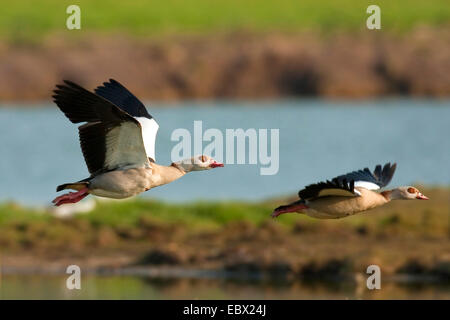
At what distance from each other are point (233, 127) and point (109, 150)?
22981 mm

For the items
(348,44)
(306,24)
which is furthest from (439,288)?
(306,24)

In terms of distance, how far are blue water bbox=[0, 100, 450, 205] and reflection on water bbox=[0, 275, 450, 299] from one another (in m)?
7.74

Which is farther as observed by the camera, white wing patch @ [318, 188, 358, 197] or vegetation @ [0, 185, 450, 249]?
vegetation @ [0, 185, 450, 249]

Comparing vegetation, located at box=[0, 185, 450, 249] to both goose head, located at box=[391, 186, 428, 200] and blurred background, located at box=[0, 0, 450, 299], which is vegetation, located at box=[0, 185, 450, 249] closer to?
blurred background, located at box=[0, 0, 450, 299]

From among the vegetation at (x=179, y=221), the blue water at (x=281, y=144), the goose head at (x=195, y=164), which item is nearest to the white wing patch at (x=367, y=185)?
the goose head at (x=195, y=164)

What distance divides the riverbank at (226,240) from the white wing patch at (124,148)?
6055mm

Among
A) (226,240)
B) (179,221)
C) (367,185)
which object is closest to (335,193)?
(367,185)

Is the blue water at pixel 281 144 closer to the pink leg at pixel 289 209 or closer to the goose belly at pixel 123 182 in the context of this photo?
the goose belly at pixel 123 182

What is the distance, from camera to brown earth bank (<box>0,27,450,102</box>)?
4462cm

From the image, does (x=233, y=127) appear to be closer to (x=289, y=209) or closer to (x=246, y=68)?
(x=246, y=68)

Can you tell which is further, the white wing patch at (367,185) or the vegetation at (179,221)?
the vegetation at (179,221)

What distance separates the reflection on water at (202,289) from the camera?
1730 centimetres

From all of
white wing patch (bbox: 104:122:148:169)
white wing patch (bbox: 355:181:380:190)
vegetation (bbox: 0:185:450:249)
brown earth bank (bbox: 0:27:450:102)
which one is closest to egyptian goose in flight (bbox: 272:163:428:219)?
white wing patch (bbox: 355:181:380:190)

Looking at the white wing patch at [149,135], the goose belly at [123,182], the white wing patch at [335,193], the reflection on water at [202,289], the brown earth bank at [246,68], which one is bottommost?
the reflection on water at [202,289]
